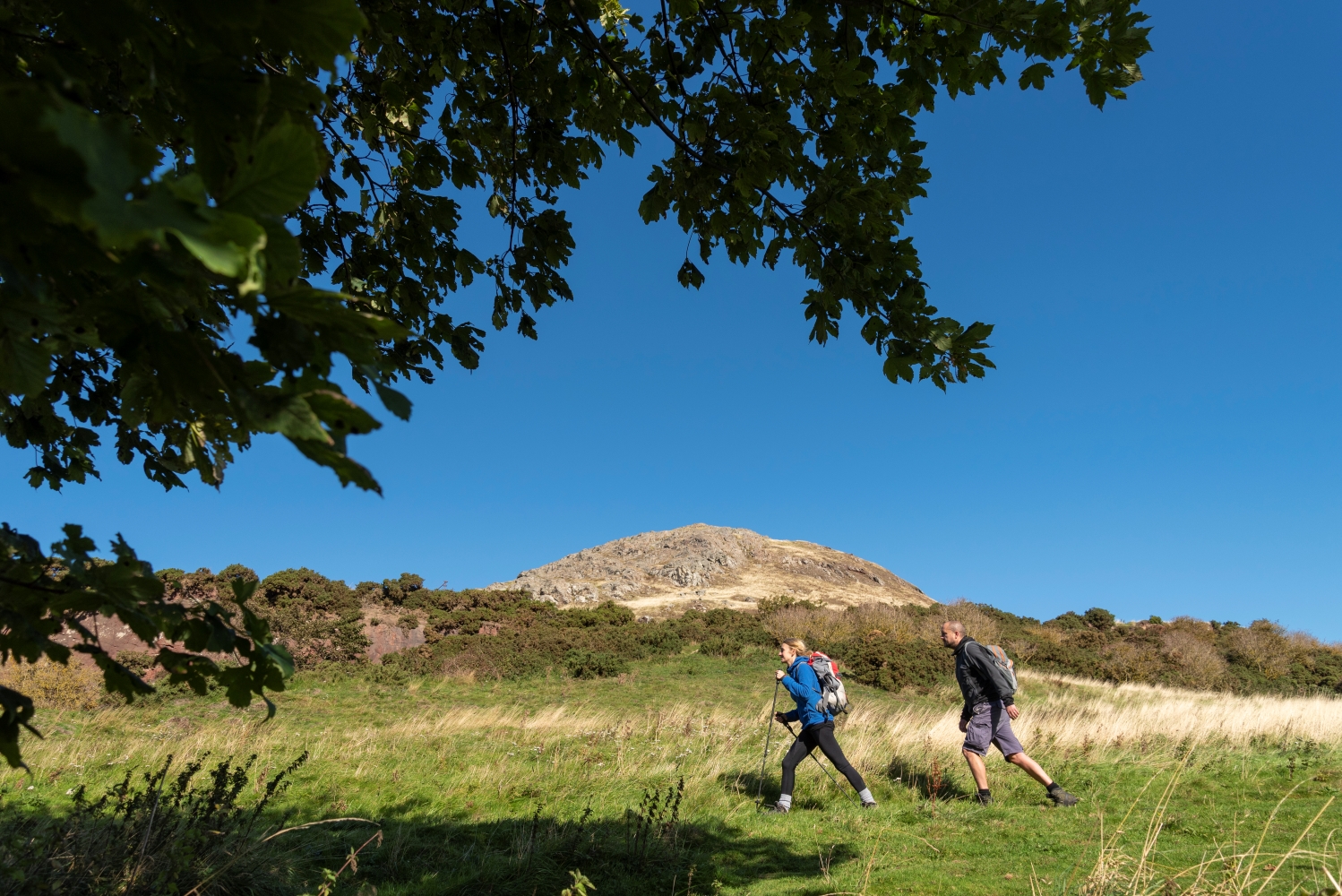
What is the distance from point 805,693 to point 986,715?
160cm

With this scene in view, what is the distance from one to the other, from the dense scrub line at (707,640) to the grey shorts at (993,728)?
373 inches

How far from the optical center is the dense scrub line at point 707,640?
628 inches

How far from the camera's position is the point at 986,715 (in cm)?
600

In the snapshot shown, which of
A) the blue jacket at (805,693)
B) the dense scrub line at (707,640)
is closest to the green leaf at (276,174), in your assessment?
the blue jacket at (805,693)

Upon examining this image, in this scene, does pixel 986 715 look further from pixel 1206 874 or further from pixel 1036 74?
pixel 1036 74

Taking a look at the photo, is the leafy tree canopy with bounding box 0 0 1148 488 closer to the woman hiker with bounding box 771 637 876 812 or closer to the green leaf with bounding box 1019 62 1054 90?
the green leaf with bounding box 1019 62 1054 90

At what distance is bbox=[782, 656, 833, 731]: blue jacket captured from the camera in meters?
6.20

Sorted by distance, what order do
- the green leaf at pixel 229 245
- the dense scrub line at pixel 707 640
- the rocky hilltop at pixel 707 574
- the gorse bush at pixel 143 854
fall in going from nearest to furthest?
1. the green leaf at pixel 229 245
2. the gorse bush at pixel 143 854
3. the dense scrub line at pixel 707 640
4. the rocky hilltop at pixel 707 574

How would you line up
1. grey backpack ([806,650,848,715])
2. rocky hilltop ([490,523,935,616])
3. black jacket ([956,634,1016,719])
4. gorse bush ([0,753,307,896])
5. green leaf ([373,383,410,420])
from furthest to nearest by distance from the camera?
rocky hilltop ([490,523,935,616]) < grey backpack ([806,650,848,715]) < black jacket ([956,634,1016,719]) < gorse bush ([0,753,307,896]) < green leaf ([373,383,410,420])

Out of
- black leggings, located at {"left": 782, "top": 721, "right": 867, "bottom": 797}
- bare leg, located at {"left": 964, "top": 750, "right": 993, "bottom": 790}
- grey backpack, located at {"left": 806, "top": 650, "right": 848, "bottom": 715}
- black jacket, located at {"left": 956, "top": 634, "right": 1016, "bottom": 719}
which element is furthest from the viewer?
grey backpack, located at {"left": 806, "top": 650, "right": 848, "bottom": 715}

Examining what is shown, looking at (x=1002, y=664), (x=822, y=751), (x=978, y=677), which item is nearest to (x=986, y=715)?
(x=978, y=677)

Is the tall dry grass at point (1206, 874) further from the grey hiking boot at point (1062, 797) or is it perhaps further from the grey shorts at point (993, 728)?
the grey hiking boot at point (1062, 797)

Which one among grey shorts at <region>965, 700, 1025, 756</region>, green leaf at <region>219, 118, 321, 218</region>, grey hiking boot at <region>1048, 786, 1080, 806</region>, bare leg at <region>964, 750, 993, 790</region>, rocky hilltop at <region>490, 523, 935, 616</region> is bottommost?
grey hiking boot at <region>1048, 786, 1080, 806</region>

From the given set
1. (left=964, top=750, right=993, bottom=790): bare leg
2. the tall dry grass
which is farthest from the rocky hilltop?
the tall dry grass
